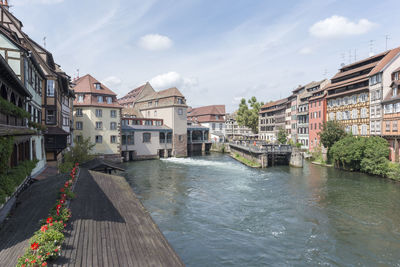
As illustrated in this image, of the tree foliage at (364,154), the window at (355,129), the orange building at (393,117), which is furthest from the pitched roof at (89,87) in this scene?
the orange building at (393,117)

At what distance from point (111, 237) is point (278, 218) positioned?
1417 centimetres

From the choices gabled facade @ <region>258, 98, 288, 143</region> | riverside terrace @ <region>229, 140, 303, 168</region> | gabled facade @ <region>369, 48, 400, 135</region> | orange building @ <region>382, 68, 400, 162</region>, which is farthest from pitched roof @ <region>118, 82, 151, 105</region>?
orange building @ <region>382, 68, 400, 162</region>

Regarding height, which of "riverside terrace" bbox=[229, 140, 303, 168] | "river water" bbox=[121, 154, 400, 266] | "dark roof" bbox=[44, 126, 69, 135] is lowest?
"river water" bbox=[121, 154, 400, 266]

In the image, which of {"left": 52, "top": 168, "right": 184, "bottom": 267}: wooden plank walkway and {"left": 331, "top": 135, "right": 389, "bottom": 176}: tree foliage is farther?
{"left": 331, "top": 135, "right": 389, "bottom": 176}: tree foliage

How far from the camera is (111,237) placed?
977 centimetres

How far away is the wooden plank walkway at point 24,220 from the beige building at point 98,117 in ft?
112

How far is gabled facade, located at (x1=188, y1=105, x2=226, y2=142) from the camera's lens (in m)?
89.0

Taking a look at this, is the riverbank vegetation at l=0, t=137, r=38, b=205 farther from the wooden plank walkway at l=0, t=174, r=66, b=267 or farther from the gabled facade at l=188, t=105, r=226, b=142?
the gabled facade at l=188, t=105, r=226, b=142

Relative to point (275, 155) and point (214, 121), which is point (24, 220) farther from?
point (214, 121)

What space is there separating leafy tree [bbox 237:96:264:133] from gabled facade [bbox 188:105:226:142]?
6291 mm

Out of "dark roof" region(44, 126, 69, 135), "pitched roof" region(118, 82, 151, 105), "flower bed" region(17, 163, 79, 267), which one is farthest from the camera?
"pitched roof" region(118, 82, 151, 105)

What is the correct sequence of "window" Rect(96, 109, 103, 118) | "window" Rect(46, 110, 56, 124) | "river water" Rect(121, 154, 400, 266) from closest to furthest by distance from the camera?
"river water" Rect(121, 154, 400, 266), "window" Rect(46, 110, 56, 124), "window" Rect(96, 109, 103, 118)

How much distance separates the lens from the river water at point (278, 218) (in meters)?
14.8

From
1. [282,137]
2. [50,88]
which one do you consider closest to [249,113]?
[282,137]
